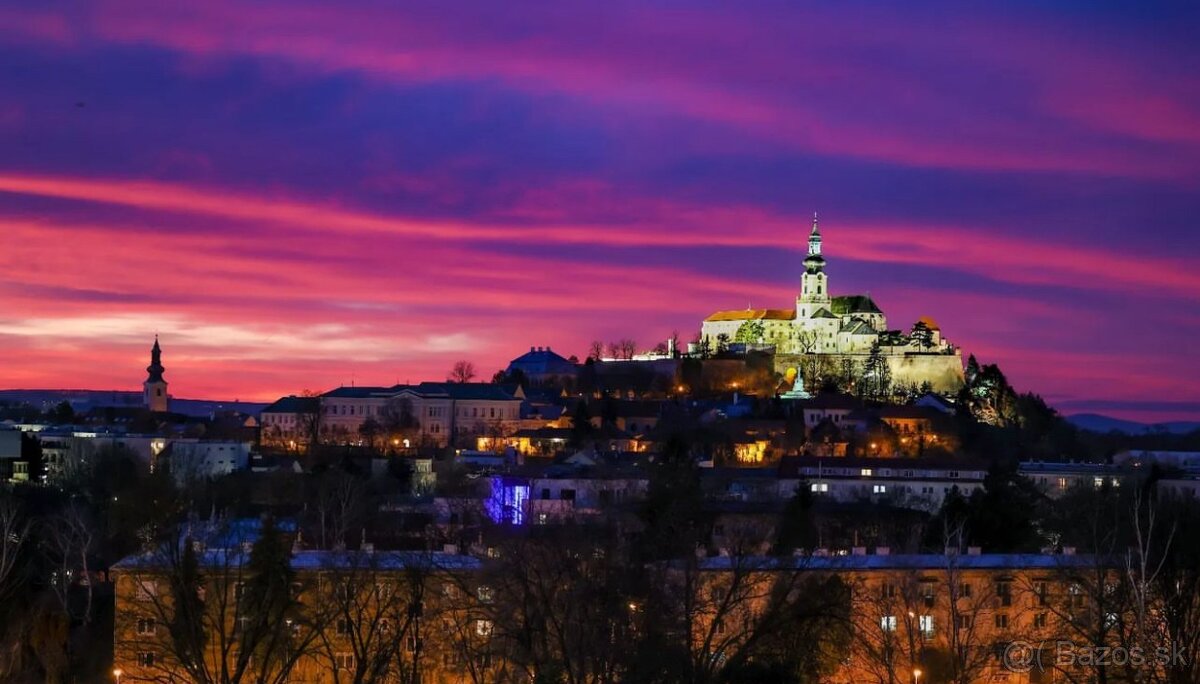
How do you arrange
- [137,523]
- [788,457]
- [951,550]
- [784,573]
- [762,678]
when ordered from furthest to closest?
[788,457], [137,523], [951,550], [784,573], [762,678]

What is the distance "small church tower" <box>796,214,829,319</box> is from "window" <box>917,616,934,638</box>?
11166 centimetres

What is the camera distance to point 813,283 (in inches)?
5965

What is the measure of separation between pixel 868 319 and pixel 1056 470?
207 ft

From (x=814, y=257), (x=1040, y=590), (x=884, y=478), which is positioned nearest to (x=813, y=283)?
(x=814, y=257)

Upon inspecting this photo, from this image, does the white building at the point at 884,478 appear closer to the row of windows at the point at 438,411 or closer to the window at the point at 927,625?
the window at the point at 927,625

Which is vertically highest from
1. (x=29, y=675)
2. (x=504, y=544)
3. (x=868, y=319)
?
(x=868, y=319)

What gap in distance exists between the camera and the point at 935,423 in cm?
10125

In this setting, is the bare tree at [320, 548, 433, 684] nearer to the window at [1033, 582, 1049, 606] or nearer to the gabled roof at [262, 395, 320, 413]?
the window at [1033, 582, 1049, 606]

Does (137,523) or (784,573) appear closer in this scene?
(784,573)

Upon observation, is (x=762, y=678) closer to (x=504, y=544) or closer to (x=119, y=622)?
(x=504, y=544)

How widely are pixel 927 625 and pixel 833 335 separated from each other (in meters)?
107

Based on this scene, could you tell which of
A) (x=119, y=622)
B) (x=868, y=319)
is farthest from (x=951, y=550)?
(x=868, y=319)

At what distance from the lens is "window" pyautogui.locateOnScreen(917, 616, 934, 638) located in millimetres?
37125

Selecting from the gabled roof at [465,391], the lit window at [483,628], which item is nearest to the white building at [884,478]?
the lit window at [483,628]
